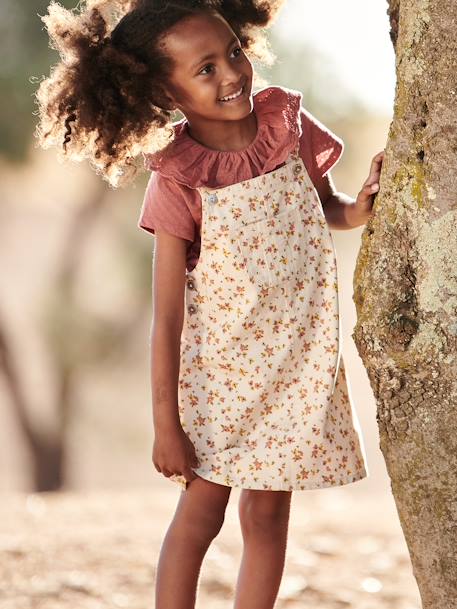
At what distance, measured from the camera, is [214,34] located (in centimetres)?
246

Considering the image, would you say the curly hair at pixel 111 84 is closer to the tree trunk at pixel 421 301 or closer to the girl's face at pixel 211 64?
the girl's face at pixel 211 64

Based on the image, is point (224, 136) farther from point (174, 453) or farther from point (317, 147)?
point (174, 453)

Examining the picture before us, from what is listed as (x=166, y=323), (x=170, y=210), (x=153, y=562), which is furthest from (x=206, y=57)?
(x=153, y=562)

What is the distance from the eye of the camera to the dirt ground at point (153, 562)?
12.3ft

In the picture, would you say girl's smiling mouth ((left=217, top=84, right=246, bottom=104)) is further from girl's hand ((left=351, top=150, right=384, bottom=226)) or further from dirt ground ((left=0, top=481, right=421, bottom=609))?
dirt ground ((left=0, top=481, right=421, bottom=609))

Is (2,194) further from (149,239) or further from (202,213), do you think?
(202,213)

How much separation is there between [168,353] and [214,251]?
263 millimetres

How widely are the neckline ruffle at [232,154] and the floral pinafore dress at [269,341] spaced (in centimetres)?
4

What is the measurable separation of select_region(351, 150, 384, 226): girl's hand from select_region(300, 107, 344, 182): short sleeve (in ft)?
0.56

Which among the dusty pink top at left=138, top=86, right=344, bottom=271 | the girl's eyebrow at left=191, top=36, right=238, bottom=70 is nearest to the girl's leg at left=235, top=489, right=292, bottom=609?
the dusty pink top at left=138, top=86, right=344, bottom=271

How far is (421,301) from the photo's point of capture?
2.17m

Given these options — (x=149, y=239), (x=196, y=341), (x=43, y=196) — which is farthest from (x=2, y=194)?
(x=196, y=341)

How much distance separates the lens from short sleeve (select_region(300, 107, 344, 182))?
2.68 meters

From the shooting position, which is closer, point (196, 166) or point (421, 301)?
point (421, 301)
